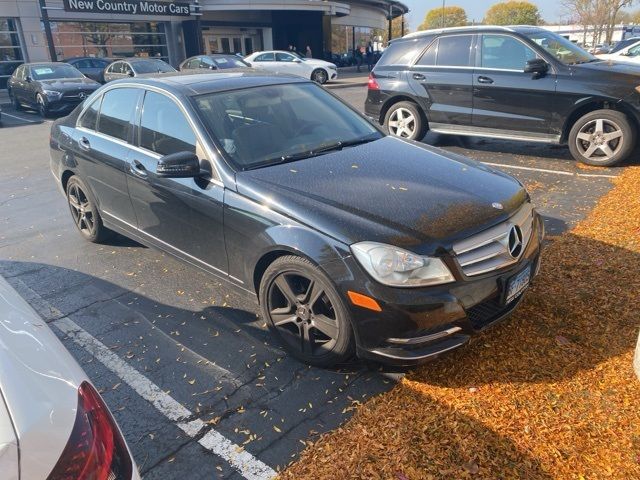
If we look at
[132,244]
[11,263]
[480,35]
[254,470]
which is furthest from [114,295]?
[480,35]

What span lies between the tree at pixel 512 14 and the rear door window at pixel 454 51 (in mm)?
89836

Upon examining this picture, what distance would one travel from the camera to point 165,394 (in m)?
3.16

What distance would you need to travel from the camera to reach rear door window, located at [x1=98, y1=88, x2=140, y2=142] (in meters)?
4.47

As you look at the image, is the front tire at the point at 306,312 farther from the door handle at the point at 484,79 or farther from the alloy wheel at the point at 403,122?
the alloy wheel at the point at 403,122

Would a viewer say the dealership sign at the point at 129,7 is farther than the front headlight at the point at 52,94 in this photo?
Yes

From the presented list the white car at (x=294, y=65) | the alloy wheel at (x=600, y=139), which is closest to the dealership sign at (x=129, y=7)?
the white car at (x=294, y=65)

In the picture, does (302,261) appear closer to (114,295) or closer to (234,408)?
(234,408)

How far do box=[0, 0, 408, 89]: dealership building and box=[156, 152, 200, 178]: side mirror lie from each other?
82.6 ft

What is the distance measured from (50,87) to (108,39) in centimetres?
1692

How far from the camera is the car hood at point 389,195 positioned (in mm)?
2896

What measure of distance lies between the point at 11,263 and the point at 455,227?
4459mm

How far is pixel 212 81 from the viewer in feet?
13.8

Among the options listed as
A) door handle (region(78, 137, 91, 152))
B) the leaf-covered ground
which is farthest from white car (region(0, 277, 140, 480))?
door handle (region(78, 137, 91, 152))

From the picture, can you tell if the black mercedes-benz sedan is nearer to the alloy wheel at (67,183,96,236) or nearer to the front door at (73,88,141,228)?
the front door at (73,88,141,228)
